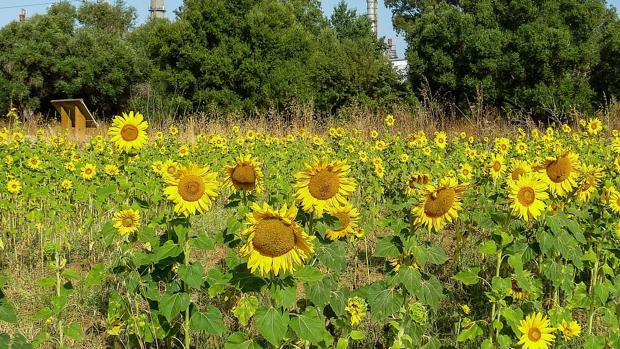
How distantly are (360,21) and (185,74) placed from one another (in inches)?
710

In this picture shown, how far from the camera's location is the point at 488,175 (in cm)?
428

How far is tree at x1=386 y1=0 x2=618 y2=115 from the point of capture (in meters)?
15.7

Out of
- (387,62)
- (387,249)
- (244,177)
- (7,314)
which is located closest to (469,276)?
(387,249)

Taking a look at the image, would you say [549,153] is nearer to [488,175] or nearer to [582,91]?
[488,175]

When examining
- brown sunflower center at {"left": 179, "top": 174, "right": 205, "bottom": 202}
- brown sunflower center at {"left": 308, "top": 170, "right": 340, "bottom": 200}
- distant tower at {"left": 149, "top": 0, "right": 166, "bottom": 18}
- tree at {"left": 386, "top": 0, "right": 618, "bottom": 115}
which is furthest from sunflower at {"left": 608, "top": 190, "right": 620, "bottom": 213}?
distant tower at {"left": 149, "top": 0, "right": 166, "bottom": 18}

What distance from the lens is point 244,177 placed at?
2.43m

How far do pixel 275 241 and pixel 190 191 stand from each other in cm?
58

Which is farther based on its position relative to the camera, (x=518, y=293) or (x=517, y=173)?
(x=517, y=173)

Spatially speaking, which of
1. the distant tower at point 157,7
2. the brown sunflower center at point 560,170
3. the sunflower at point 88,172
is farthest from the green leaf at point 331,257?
the distant tower at point 157,7

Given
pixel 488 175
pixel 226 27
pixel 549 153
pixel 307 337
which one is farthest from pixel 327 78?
pixel 307 337

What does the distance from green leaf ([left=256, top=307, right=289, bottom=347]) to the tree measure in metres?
13.9

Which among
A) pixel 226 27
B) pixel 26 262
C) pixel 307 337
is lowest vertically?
pixel 26 262

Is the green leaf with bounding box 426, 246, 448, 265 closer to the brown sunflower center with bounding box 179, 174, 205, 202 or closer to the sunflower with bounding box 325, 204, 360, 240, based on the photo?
the sunflower with bounding box 325, 204, 360, 240

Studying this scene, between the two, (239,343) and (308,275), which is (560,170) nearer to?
(308,275)
